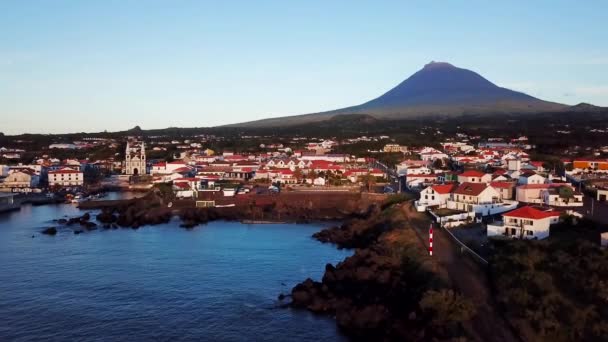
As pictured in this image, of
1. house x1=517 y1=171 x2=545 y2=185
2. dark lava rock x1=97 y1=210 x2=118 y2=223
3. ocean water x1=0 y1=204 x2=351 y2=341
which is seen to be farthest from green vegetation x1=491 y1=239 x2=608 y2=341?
dark lava rock x1=97 y1=210 x2=118 y2=223

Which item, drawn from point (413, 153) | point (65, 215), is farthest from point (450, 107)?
point (65, 215)

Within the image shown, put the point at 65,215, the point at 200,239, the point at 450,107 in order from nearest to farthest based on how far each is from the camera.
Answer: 1. the point at 200,239
2. the point at 65,215
3. the point at 450,107

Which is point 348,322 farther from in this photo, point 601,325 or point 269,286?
point 601,325

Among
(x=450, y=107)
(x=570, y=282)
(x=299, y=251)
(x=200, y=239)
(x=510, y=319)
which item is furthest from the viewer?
(x=450, y=107)

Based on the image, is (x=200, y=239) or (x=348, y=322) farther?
(x=200, y=239)

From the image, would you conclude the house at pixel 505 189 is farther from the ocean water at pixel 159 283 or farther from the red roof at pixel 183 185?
the red roof at pixel 183 185

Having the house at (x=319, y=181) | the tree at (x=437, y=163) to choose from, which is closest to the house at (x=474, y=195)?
the house at (x=319, y=181)
